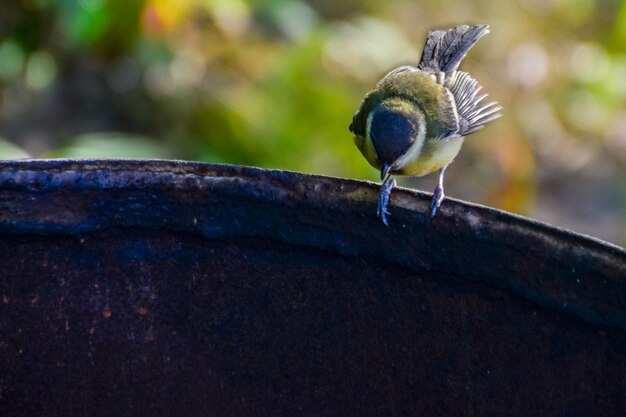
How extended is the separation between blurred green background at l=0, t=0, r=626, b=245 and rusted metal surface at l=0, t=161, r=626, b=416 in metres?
2.21

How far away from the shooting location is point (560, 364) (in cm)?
158

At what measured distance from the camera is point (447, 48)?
290 centimetres

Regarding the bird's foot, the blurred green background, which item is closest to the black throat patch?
the bird's foot

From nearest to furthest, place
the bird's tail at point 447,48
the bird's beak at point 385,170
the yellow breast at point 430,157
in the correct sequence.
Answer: the bird's beak at point 385,170 → the yellow breast at point 430,157 → the bird's tail at point 447,48

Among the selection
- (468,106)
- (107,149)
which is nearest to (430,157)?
(468,106)

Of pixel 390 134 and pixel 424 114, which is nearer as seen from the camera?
pixel 390 134

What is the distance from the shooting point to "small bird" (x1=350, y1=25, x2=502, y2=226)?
2332 mm

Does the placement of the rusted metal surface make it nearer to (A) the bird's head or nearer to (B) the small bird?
(B) the small bird

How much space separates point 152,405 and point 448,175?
3565 mm

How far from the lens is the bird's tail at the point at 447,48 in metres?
2.88

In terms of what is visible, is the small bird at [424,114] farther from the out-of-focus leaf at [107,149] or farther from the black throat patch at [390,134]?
the out-of-focus leaf at [107,149]

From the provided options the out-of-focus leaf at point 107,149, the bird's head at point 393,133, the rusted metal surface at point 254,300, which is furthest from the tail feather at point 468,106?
the out-of-focus leaf at point 107,149

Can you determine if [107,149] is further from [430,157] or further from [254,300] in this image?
[254,300]

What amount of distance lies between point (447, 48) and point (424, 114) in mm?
447
